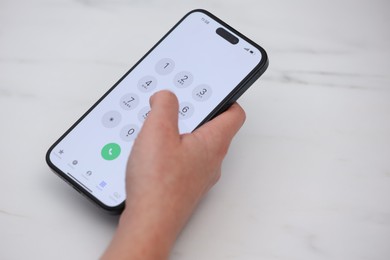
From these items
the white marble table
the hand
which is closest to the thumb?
the hand

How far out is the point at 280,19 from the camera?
65 cm

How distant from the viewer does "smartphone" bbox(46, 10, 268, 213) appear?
0.51m

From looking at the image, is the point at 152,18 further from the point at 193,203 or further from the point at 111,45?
the point at 193,203

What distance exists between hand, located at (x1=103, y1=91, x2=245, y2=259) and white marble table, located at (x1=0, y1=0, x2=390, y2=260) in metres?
0.07

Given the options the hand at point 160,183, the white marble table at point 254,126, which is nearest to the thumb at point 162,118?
the hand at point 160,183

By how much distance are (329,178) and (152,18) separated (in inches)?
11.0

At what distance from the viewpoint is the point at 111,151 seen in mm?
524

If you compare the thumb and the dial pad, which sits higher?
the thumb

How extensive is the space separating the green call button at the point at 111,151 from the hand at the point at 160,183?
0.08 metres

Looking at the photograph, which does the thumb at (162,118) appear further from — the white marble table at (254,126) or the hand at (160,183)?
the white marble table at (254,126)

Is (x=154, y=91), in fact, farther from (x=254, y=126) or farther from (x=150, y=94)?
(x=254, y=126)

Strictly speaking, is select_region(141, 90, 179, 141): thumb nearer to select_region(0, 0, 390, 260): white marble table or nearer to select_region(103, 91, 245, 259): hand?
select_region(103, 91, 245, 259): hand

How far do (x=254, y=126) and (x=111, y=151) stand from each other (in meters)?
0.15

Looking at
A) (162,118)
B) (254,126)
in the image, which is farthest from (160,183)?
(254,126)
